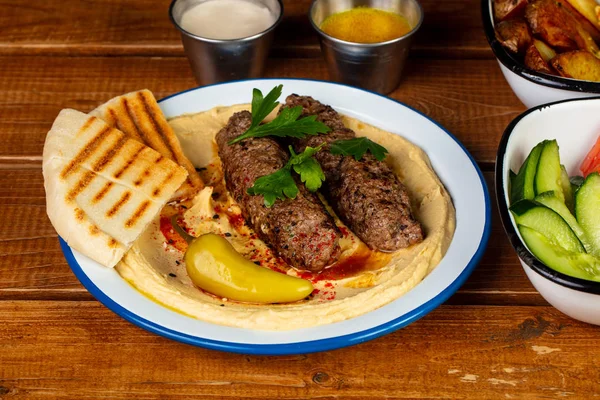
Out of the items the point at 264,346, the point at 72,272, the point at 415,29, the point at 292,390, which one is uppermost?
the point at 415,29

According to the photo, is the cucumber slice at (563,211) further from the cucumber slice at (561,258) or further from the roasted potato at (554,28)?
the roasted potato at (554,28)

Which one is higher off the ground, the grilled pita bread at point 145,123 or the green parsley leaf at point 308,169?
the green parsley leaf at point 308,169

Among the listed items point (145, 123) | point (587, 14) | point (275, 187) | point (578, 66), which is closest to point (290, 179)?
point (275, 187)

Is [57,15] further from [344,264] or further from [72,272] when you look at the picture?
[344,264]

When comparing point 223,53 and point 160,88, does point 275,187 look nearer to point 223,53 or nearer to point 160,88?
point 223,53

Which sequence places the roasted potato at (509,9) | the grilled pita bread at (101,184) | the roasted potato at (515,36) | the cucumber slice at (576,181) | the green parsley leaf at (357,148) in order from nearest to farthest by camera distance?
1. the grilled pita bread at (101,184)
2. the cucumber slice at (576,181)
3. the green parsley leaf at (357,148)
4. the roasted potato at (515,36)
5. the roasted potato at (509,9)

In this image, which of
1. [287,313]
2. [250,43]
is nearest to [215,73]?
[250,43]

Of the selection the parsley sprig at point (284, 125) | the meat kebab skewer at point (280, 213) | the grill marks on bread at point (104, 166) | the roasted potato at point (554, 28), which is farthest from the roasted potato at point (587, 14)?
the grill marks on bread at point (104, 166)
